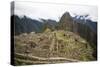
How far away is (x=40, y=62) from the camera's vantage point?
7.13 ft

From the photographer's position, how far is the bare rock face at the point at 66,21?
89.7 inches

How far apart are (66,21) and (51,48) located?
0.37 metres

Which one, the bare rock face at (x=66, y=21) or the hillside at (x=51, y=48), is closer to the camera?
the hillside at (x=51, y=48)

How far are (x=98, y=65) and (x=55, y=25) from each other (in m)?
0.78

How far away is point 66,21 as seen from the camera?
230cm

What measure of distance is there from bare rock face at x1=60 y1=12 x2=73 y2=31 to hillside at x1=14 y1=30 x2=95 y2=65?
2.3 inches

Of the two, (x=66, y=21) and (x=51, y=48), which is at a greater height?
(x=66, y=21)

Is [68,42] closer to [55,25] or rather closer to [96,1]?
[55,25]

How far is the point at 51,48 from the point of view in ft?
7.29

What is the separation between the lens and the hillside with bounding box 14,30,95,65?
6.90 ft

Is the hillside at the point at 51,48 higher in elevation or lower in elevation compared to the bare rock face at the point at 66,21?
lower

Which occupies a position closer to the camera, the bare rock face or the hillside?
the hillside

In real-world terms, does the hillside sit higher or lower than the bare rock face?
lower

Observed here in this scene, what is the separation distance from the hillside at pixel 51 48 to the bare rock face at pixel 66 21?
59 mm
